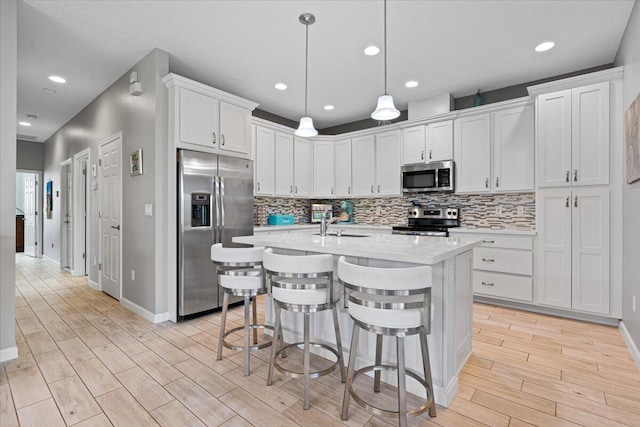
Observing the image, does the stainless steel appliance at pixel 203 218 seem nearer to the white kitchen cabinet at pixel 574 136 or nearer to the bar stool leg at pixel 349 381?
the bar stool leg at pixel 349 381

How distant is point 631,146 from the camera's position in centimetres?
248

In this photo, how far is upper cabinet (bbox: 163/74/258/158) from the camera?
3.12 metres

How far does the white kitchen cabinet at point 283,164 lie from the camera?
4797mm

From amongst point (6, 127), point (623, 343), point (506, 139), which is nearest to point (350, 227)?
point (506, 139)

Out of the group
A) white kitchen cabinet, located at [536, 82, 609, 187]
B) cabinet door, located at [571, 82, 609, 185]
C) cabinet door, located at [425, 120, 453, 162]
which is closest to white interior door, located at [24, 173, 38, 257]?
cabinet door, located at [425, 120, 453, 162]

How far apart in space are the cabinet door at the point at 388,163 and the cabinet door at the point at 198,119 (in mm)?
2599

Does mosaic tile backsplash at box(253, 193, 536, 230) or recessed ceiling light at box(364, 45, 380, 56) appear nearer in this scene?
recessed ceiling light at box(364, 45, 380, 56)

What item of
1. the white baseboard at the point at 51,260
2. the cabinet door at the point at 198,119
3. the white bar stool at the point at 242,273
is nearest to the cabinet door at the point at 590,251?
the white bar stool at the point at 242,273

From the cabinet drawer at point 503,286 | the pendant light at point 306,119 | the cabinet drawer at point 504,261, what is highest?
the pendant light at point 306,119

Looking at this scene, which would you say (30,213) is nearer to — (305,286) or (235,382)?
(235,382)

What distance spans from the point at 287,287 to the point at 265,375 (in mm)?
784

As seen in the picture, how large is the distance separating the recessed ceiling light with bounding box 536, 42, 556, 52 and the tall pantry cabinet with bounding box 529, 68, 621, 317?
42 centimetres

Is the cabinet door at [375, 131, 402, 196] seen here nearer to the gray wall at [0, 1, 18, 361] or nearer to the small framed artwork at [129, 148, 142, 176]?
the small framed artwork at [129, 148, 142, 176]

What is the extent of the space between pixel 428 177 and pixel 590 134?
177cm
